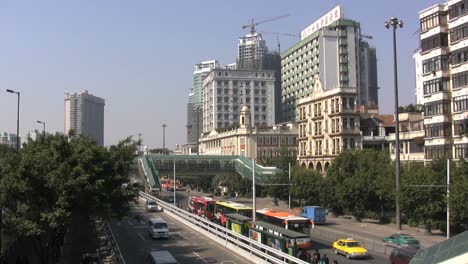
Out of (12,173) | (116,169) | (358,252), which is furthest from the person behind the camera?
(358,252)

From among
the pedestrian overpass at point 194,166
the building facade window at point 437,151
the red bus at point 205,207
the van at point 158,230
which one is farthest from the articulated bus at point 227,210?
the pedestrian overpass at point 194,166

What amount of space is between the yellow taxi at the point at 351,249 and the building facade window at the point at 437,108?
33.1m

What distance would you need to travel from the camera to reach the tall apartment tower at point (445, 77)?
196 feet

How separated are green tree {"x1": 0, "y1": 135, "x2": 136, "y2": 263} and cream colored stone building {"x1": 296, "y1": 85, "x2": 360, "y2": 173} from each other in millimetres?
68127

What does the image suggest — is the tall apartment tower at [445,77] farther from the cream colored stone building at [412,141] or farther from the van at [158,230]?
the van at [158,230]

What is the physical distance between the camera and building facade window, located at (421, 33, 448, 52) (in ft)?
206

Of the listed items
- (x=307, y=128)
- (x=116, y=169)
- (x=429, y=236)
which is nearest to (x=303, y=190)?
(x=429, y=236)

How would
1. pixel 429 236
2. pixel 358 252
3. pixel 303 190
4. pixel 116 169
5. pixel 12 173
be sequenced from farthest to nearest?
pixel 303 190 → pixel 429 236 → pixel 358 252 → pixel 116 169 → pixel 12 173

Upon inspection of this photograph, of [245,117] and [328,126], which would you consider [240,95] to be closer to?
[245,117]

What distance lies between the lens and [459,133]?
6025cm

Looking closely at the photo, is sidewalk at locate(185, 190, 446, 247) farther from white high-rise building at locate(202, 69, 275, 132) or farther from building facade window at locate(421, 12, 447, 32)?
white high-rise building at locate(202, 69, 275, 132)

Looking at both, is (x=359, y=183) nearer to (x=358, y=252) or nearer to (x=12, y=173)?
(x=358, y=252)

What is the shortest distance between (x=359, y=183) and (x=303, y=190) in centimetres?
1276

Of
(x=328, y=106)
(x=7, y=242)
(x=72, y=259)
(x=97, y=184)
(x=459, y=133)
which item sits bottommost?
(x=72, y=259)
